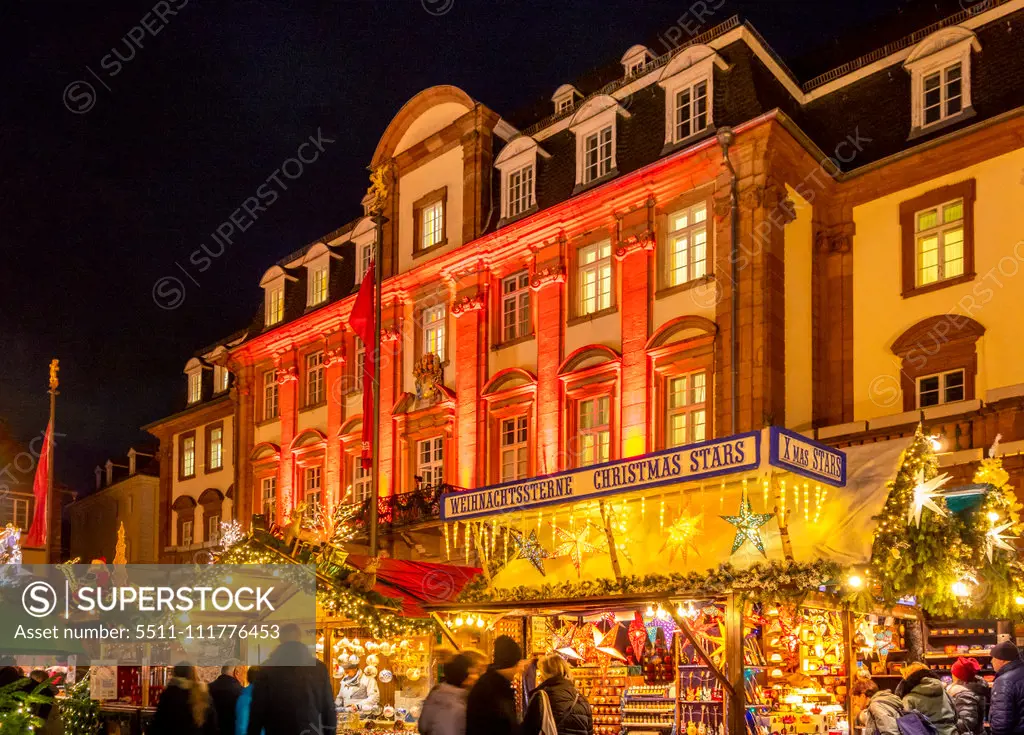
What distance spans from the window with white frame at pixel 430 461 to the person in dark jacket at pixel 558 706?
52.8 ft

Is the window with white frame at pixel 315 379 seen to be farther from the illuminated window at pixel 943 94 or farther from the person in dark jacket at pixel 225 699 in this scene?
the person in dark jacket at pixel 225 699

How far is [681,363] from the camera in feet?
72.2

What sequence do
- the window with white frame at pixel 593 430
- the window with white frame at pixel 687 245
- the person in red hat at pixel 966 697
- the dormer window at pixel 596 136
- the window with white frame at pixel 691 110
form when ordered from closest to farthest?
the person in red hat at pixel 966 697 → the window with white frame at pixel 687 245 → the window with white frame at pixel 691 110 → the window with white frame at pixel 593 430 → the dormer window at pixel 596 136

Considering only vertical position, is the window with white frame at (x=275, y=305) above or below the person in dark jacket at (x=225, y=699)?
above

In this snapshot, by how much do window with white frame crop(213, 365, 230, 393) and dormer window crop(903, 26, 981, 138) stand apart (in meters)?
24.7

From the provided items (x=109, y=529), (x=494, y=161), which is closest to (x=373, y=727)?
(x=494, y=161)

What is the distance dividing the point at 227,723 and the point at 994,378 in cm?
1368

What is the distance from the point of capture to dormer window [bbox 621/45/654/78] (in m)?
25.9

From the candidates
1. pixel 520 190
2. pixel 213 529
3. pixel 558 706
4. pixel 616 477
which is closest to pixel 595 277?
pixel 520 190

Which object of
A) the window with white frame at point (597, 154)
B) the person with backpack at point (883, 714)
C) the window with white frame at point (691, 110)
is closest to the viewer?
the person with backpack at point (883, 714)

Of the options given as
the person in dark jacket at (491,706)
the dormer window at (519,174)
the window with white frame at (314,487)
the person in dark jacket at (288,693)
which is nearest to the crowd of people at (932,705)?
the person in dark jacket at (491,706)

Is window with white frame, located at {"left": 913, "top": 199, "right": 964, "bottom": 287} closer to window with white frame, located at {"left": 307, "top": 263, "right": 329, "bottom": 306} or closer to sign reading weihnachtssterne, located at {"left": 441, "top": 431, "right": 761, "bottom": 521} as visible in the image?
sign reading weihnachtssterne, located at {"left": 441, "top": 431, "right": 761, "bottom": 521}

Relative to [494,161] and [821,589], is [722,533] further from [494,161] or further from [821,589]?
[494,161]

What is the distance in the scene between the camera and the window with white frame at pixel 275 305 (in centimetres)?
3378
